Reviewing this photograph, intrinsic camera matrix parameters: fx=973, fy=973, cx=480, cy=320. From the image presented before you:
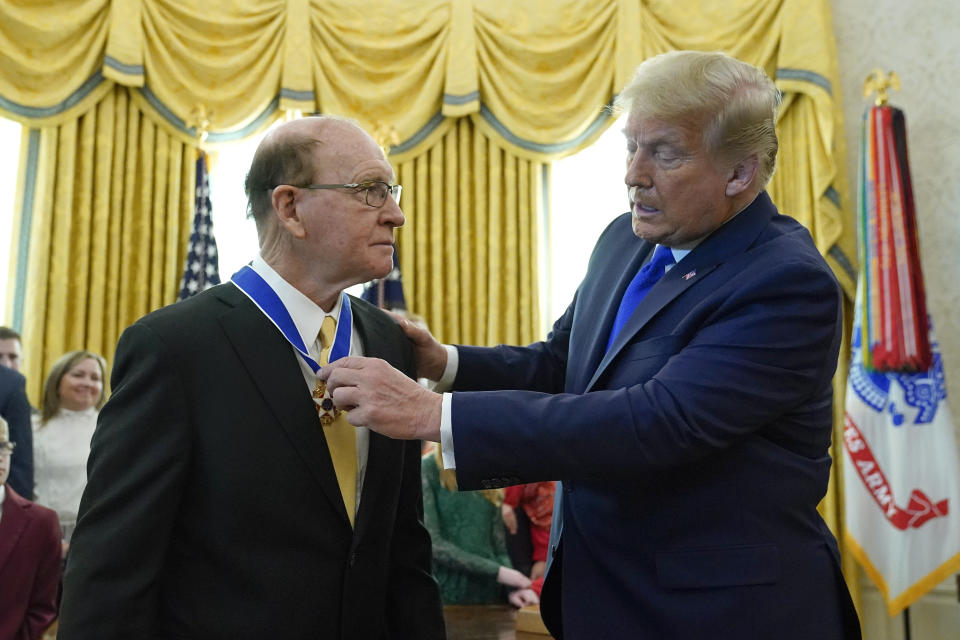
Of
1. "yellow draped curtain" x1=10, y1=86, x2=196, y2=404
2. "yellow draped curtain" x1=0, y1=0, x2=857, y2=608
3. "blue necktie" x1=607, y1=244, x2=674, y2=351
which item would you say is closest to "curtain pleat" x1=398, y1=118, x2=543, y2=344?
"yellow draped curtain" x1=0, y1=0, x2=857, y2=608

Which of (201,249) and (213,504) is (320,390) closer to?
(213,504)

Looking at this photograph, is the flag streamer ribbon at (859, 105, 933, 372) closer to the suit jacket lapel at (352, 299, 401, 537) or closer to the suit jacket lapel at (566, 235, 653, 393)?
the suit jacket lapel at (566, 235, 653, 393)

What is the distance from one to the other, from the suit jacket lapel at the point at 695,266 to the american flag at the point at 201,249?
5.19 meters

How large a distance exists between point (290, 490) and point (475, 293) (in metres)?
5.63

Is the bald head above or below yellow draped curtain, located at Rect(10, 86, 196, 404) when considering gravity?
below

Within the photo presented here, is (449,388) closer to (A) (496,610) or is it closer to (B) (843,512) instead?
(A) (496,610)

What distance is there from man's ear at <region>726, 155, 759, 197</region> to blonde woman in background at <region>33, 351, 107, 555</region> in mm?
4376

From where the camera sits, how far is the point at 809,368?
6.16 ft

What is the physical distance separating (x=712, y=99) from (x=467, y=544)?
10.1ft

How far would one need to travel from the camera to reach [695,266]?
2023 millimetres

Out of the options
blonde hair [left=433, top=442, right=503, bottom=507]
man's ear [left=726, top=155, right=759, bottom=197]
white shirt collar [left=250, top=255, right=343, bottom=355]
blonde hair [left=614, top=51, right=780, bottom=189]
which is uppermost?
blonde hair [left=614, top=51, right=780, bottom=189]

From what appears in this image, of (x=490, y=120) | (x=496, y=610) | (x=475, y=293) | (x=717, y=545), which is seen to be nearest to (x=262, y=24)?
(x=490, y=120)

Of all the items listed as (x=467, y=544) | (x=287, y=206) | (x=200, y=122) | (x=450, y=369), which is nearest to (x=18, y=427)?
(x=467, y=544)

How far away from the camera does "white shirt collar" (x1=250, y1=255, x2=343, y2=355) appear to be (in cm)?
197
